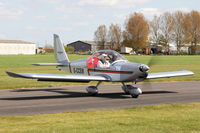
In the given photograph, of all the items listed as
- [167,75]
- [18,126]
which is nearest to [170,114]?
[18,126]

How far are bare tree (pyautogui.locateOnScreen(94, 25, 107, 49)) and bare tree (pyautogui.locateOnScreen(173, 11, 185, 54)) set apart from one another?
32.5 meters

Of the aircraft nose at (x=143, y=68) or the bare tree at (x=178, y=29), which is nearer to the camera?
the aircraft nose at (x=143, y=68)

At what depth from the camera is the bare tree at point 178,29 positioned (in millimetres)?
131125

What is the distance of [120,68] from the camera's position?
14.9 meters

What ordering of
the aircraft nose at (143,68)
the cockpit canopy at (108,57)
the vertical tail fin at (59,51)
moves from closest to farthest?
the aircraft nose at (143,68)
the cockpit canopy at (108,57)
the vertical tail fin at (59,51)

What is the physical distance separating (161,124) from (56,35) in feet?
41.5

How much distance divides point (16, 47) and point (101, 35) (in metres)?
41.9

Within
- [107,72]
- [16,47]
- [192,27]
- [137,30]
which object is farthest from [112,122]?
[16,47]

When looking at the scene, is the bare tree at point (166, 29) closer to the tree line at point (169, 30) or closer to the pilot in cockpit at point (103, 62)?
the tree line at point (169, 30)

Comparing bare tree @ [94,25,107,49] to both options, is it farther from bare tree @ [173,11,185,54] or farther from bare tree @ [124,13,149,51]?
bare tree @ [173,11,185,54]

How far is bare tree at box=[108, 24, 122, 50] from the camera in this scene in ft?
464

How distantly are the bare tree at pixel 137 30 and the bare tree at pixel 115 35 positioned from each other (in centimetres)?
876

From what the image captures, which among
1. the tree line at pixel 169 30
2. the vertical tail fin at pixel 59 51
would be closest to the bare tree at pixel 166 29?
the tree line at pixel 169 30

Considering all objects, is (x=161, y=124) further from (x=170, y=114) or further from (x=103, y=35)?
(x=103, y=35)
